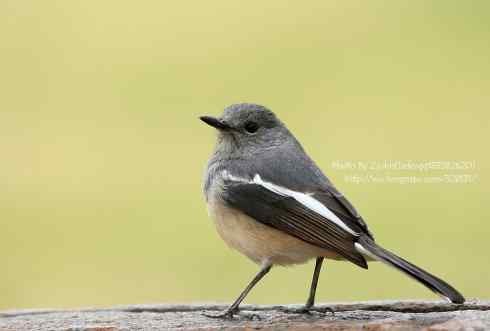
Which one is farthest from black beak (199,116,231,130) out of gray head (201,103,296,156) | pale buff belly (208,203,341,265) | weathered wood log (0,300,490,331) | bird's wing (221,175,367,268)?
weathered wood log (0,300,490,331)

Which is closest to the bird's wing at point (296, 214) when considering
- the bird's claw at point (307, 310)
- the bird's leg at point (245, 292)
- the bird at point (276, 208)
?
the bird at point (276, 208)

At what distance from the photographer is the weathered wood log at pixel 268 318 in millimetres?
4020

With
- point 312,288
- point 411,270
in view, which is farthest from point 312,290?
point 411,270

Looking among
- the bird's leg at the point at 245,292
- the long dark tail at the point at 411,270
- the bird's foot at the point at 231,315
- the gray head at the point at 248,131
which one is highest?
the gray head at the point at 248,131

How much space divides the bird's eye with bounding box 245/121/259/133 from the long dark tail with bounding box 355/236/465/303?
0.98m

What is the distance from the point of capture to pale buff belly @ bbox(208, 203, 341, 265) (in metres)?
4.28

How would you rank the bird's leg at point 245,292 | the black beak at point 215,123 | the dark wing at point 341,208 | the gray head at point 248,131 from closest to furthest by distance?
the dark wing at point 341,208 < the bird's leg at point 245,292 < the black beak at point 215,123 < the gray head at point 248,131

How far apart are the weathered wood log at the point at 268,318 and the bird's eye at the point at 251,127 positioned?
0.92 m

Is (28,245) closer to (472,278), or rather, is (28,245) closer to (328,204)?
(472,278)

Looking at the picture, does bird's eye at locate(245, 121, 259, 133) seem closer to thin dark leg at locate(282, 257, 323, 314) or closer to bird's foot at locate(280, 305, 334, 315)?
thin dark leg at locate(282, 257, 323, 314)

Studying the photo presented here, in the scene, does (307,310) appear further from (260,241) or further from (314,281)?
(260,241)

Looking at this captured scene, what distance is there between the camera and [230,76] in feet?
37.3

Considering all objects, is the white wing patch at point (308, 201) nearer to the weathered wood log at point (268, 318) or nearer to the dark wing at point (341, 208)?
the dark wing at point (341, 208)

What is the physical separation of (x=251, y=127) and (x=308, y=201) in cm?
75
